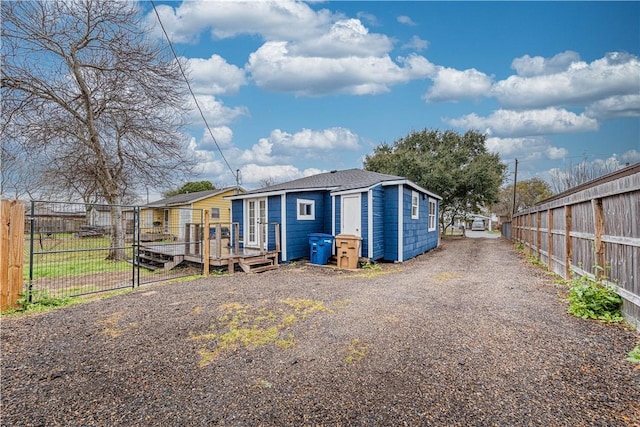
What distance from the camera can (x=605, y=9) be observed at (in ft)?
33.7

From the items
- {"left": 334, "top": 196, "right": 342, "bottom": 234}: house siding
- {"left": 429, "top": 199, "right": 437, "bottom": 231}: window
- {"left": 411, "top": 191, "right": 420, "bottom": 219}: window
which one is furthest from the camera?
{"left": 429, "top": 199, "right": 437, "bottom": 231}: window

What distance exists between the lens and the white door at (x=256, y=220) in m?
11.3

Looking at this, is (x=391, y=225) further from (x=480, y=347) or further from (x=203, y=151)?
(x=203, y=151)

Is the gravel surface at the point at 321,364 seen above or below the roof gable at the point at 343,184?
below

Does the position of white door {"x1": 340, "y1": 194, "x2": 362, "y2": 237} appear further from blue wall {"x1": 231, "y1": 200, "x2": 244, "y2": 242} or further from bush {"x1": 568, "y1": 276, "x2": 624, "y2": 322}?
bush {"x1": 568, "y1": 276, "x2": 624, "y2": 322}

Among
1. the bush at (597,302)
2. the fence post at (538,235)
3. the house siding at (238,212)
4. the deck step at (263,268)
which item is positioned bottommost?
the deck step at (263,268)

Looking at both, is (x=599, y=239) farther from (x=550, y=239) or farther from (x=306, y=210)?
(x=306, y=210)

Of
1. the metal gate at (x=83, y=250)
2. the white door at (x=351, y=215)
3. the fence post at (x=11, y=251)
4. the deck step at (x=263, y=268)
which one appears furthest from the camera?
the white door at (x=351, y=215)

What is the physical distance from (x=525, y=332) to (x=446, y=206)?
22.0 metres

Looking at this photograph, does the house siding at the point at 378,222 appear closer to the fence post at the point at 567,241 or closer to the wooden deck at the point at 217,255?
the wooden deck at the point at 217,255

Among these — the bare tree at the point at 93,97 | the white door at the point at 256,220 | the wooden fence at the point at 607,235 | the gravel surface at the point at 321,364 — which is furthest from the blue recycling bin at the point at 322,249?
the bare tree at the point at 93,97

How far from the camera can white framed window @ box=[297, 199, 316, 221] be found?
36.2ft

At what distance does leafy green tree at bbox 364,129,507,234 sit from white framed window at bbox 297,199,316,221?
42.8 ft

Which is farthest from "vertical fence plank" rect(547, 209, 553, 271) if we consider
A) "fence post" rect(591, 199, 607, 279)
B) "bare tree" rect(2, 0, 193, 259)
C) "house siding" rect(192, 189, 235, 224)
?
"house siding" rect(192, 189, 235, 224)
